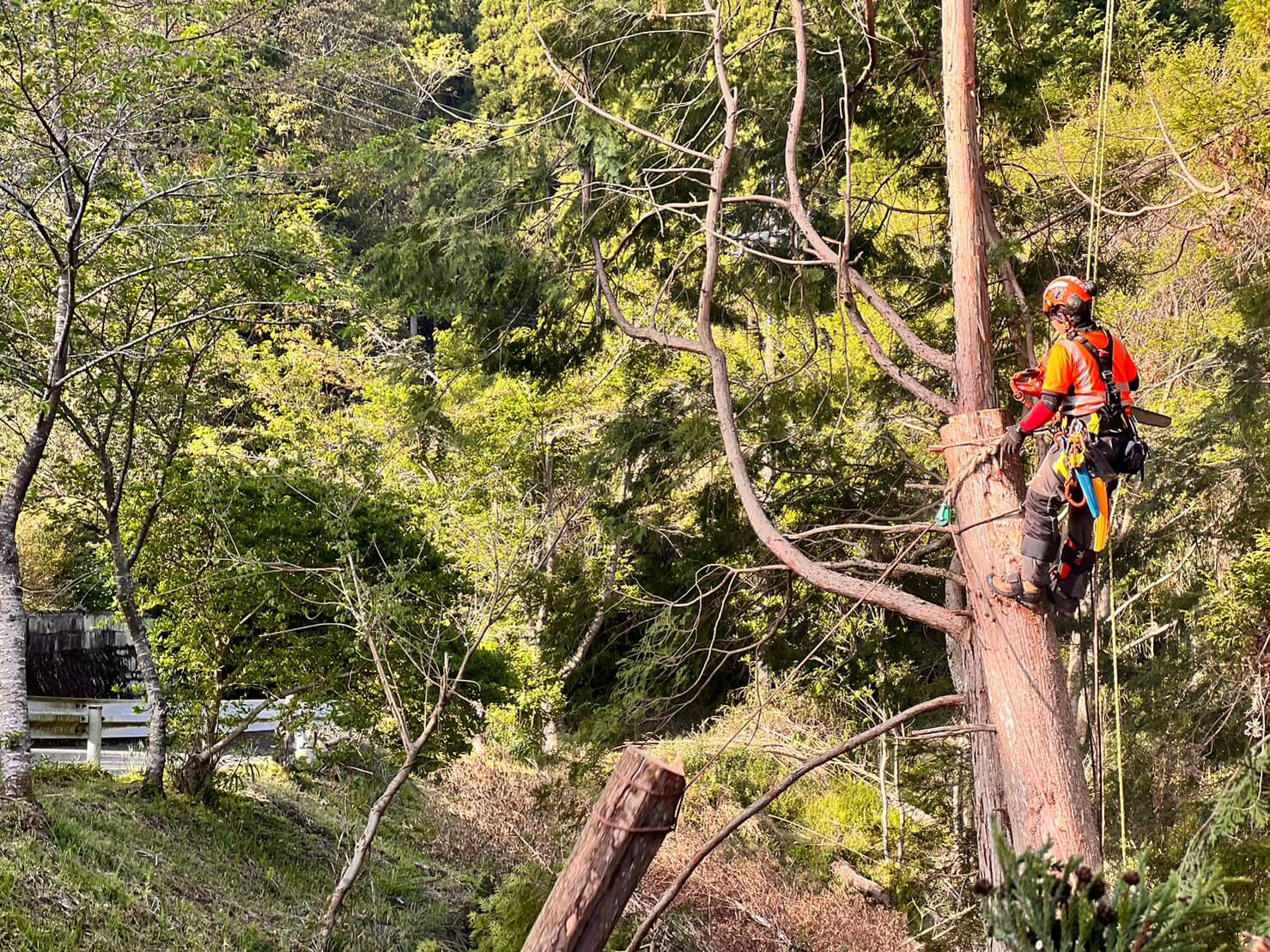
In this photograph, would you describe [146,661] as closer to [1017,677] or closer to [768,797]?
[768,797]

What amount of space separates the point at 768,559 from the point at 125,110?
648 centimetres

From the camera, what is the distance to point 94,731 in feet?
47.7

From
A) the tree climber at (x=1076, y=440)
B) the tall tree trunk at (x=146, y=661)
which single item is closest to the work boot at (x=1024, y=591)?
the tree climber at (x=1076, y=440)

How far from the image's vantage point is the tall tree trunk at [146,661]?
37.5ft

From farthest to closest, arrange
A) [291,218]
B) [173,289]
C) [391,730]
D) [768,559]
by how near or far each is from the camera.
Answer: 1. [291,218]
2. [391,730]
3. [173,289]
4. [768,559]

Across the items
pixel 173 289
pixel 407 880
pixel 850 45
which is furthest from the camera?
pixel 407 880

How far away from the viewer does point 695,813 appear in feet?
49.3

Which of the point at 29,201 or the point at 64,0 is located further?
the point at 29,201

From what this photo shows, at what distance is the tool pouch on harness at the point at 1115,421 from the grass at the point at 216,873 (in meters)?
7.67

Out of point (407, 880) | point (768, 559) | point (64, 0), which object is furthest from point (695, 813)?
point (64, 0)

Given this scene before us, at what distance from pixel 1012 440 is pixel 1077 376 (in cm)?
41

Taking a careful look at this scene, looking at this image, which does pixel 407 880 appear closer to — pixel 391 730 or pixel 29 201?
pixel 391 730

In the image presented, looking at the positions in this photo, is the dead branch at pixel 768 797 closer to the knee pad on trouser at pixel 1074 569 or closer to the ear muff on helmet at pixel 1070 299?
the knee pad on trouser at pixel 1074 569

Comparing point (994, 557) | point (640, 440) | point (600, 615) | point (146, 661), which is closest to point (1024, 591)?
point (994, 557)
